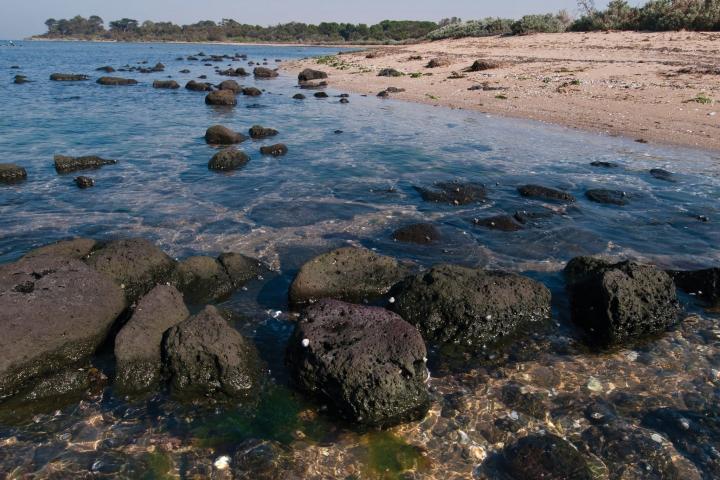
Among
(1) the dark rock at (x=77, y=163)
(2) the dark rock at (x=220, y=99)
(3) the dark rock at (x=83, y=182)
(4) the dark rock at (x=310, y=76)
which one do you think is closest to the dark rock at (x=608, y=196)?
(3) the dark rock at (x=83, y=182)

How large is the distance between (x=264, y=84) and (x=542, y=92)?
73.6ft

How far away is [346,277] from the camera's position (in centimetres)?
771

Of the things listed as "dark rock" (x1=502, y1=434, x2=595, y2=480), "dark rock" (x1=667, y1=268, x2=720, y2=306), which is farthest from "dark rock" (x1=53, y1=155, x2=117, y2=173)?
"dark rock" (x1=667, y1=268, x2=720, y2=306)

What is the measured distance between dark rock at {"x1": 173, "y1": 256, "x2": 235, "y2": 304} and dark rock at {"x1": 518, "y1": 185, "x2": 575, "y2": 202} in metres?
7.86

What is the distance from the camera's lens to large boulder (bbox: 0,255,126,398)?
571 centimetres

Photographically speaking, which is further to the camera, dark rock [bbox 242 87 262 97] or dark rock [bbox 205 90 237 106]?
dark rock [bbox 242 87 262 97]

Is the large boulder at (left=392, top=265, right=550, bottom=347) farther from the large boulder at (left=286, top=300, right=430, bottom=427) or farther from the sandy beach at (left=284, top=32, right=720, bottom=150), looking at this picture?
the sandy beach at (left=284, top=32, right=720, bottom=150)

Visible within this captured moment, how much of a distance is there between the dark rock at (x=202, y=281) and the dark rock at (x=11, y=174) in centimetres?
863

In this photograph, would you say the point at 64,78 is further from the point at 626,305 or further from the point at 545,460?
the point at 545,460

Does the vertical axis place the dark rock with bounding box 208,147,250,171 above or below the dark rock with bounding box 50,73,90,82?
below

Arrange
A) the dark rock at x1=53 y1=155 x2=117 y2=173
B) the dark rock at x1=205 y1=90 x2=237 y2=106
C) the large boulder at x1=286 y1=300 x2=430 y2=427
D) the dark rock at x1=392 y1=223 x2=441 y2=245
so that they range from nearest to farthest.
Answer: the large boulder at x1=286 y1=300 x2=430 y2=427
the dark rock at x1=392 y1=223 x2=441 y2=245
the dark rock at x1=53 y1=155 x2=117 y2=173
the dark rock at x1=205 y1=90 x2=237 y2=106

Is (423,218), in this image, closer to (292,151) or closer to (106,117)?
(292,151)

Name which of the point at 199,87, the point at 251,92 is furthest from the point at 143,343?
the point at 199,87

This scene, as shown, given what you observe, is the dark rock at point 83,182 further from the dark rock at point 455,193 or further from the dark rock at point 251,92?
the dark rock at point 251,92
